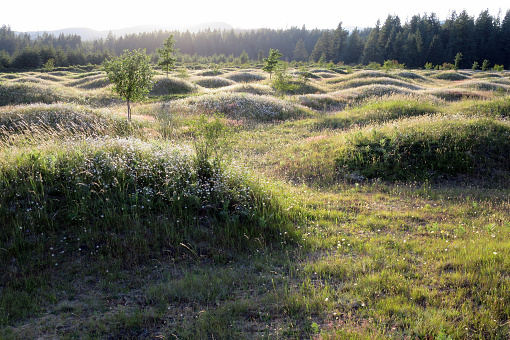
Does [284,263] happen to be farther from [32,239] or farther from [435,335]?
[32,239]

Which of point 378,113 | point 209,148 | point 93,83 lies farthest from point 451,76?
point 209,148

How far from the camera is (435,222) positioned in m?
6.52

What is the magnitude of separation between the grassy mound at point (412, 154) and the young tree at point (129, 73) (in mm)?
9696

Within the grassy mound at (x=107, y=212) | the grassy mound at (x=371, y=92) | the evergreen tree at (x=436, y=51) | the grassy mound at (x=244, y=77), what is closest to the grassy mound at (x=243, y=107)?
the grassy mound at (x=371, y=92)

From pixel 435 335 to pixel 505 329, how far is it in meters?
0.80

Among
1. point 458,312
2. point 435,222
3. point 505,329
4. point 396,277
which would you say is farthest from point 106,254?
point 435,222

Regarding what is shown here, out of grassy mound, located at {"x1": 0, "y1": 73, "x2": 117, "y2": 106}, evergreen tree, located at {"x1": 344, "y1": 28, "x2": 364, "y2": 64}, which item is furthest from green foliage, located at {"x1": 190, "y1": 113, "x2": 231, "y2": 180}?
evergreen tree, located at {"x1": 344, "y1": 28, "x2": 364, "y2": 64}

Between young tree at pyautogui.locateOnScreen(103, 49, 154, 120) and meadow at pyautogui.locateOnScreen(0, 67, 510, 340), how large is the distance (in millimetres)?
8960

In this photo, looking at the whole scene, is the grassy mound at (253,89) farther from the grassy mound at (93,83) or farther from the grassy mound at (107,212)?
the grassy mound at (107,212)

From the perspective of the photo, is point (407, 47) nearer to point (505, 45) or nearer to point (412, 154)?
point (505, 45)

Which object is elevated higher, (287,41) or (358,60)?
(287,41)

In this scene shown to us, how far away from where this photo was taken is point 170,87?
3622 centimetres

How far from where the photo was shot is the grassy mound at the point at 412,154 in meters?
10.6

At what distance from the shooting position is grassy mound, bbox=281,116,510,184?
10.6 m
